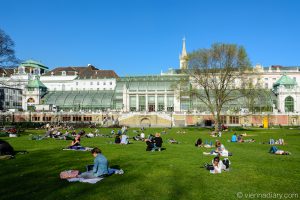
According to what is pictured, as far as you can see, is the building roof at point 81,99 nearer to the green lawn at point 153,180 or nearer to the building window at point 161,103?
the building window at point 161,103

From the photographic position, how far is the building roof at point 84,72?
460ft

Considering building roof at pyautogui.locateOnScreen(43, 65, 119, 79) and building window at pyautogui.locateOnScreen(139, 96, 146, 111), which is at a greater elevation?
building roof at pyautogui.locateOnScreen(43, 65, 119, 79)

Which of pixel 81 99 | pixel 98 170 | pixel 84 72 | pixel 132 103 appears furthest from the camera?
pixel 84 72

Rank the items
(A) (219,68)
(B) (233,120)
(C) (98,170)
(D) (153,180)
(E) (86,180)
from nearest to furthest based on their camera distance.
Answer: (E) (86,180) → (D) (153,180) → (C) (98,170) → (A) (219,68) → (B) (233,120)

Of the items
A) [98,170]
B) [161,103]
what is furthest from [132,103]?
[98,170]

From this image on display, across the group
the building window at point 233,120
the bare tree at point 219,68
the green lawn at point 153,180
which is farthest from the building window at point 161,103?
the green lawn at point 153,180

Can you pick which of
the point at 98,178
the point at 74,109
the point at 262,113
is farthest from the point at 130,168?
the point at 74,109

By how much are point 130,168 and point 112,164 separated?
1757 mm

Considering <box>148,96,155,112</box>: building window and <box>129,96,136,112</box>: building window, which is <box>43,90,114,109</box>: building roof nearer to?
<box>129,96,136,112</box>: building window

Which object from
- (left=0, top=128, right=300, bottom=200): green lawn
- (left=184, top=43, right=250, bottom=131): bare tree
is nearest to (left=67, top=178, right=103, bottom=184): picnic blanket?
(left=0, top=128, right=300, bottom=200): green lawn

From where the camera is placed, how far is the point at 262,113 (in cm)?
9931

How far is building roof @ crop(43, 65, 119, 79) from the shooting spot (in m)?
140

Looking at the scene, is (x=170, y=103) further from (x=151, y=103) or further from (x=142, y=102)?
(x=142, y=102)

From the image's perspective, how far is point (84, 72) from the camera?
14475 centimetres
